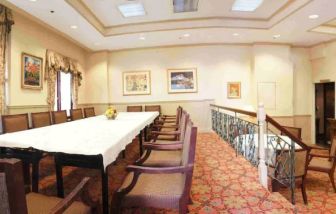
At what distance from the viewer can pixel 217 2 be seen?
4574 millimetres

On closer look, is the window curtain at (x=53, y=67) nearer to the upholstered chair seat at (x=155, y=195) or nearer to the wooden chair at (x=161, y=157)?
the wooden chair at (x=161, y=157)

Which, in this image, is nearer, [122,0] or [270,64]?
[122,0]

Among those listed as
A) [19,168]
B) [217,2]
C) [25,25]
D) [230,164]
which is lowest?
[230,164]

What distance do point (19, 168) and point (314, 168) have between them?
175 inches

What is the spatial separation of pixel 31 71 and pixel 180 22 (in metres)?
3.53

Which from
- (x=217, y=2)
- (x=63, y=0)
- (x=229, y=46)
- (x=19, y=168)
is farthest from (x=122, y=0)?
(x=19, y=168)

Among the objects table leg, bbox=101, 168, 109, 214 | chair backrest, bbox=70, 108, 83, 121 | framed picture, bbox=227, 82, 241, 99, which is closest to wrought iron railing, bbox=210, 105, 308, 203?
table leg, bbox=101, 168, 109, 214

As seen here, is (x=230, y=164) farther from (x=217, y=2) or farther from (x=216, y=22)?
(x=216, y=22)

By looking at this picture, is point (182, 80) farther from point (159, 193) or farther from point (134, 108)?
point (159, 193)

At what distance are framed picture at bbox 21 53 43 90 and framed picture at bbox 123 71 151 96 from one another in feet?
8.86

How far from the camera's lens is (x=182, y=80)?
7.24m

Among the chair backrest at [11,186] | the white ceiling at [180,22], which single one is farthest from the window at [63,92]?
the chair backrest at [11,186]

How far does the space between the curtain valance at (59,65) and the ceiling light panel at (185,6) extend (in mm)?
3190

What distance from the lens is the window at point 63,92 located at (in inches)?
244
